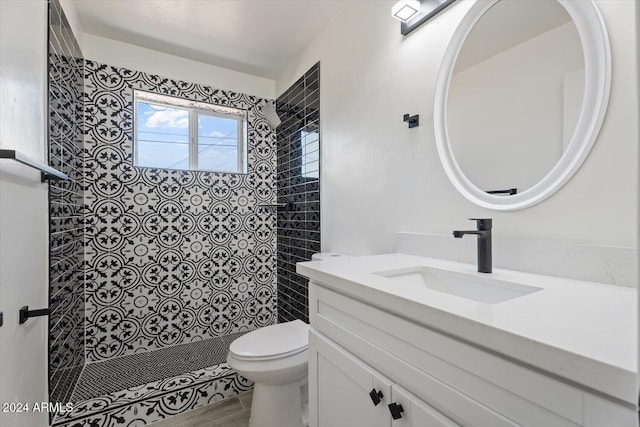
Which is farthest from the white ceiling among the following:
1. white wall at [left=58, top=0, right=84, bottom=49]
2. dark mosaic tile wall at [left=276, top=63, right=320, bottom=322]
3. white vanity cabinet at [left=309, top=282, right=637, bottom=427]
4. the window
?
white vanity cabinet at [left=309, top=282, right=637, bottom=427]

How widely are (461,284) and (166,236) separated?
2.19m

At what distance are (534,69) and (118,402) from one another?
248 cm

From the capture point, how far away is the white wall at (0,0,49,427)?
0.90m

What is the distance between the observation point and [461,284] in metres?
0.93

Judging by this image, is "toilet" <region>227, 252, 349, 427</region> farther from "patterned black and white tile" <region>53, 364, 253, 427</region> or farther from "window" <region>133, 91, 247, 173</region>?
"window" <region>133, 91, 247, 173</region>

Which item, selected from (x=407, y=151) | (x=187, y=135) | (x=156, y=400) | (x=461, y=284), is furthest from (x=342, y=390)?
(x=187, y=135)

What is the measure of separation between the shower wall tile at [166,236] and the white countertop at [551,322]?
189cm

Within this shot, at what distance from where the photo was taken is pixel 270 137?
2.73 m

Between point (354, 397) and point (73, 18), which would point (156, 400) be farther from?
point (73, 18)

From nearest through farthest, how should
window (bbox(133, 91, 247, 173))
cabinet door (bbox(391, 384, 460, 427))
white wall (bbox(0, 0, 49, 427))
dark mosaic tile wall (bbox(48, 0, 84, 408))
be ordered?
cabinet door (bbox(391, 384, 460, 427)) < white wall (bbox(0, 0, 49, 427)) < dark mosaic tile wall (bbox(48, 0, 84, 408)) < window (bbox(133, 91, 247, 173))

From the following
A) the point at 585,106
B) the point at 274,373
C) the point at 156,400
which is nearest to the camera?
the point at 585,106

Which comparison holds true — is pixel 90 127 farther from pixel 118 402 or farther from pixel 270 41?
pixel 118 402

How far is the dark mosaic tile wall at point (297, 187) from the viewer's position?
7.07 ft

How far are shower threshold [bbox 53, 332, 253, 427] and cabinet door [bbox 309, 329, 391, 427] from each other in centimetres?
105
